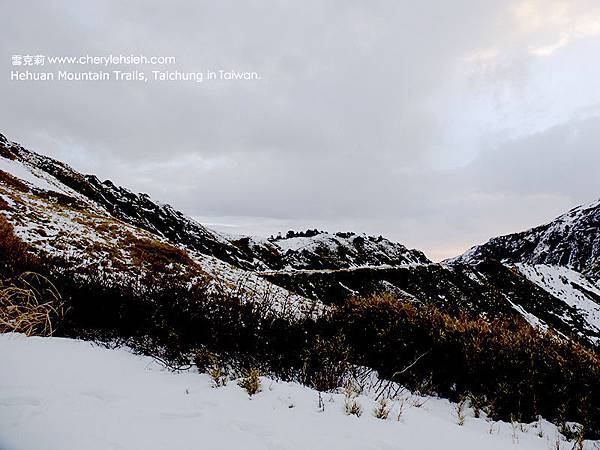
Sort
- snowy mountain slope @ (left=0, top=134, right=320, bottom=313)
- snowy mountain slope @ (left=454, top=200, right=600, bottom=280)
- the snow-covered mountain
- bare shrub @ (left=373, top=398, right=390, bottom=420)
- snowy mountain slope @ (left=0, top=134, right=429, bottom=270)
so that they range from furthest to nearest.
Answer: snowy mountain slope @ (left=454, top=200, right=600, bottom=280), snowy mountain slope @ (left=0, top=134, right=429, bottom=270), the snow-covered mountain, snowy mountain slope @ (left=0, top=134, right=320, bottom=313), bare shrub @ (left=373, top=398, right=390, bottom=420)

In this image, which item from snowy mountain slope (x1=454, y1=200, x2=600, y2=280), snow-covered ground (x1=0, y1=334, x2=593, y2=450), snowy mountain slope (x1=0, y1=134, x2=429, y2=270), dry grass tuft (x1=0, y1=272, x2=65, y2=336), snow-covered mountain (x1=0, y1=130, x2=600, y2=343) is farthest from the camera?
snowy mountain slope (x1=454, y1=200, x2=600, y2=280)

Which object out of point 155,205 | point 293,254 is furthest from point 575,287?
point 155,205

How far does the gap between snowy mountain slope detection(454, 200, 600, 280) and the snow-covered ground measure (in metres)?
159

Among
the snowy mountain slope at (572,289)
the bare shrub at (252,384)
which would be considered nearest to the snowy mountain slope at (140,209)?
the snowy mountain slope at (572,289)

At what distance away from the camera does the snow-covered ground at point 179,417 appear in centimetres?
319

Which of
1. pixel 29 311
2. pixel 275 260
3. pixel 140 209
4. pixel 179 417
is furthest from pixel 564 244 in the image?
pixel 179 417

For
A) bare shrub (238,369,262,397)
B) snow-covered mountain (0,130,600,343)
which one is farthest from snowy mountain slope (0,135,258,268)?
bare shrub (238,369,262,397)

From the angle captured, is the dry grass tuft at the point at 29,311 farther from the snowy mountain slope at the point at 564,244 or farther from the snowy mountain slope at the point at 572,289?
the snowy mountain slope at the point at 564,244

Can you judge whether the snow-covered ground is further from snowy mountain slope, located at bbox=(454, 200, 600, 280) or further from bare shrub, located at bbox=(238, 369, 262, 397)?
snowy mountain slope, located at bbox=(454, 200, 600, 280)

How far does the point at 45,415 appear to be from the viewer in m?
3.39

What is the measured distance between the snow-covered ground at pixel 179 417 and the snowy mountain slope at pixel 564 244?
159195 mm

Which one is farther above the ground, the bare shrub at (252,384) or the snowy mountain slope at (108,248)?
the snowy mountain slope at (108,248)

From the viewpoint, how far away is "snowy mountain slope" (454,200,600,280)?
513 ft

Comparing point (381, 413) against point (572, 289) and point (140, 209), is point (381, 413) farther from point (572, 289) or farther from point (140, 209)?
point (140, 209)
